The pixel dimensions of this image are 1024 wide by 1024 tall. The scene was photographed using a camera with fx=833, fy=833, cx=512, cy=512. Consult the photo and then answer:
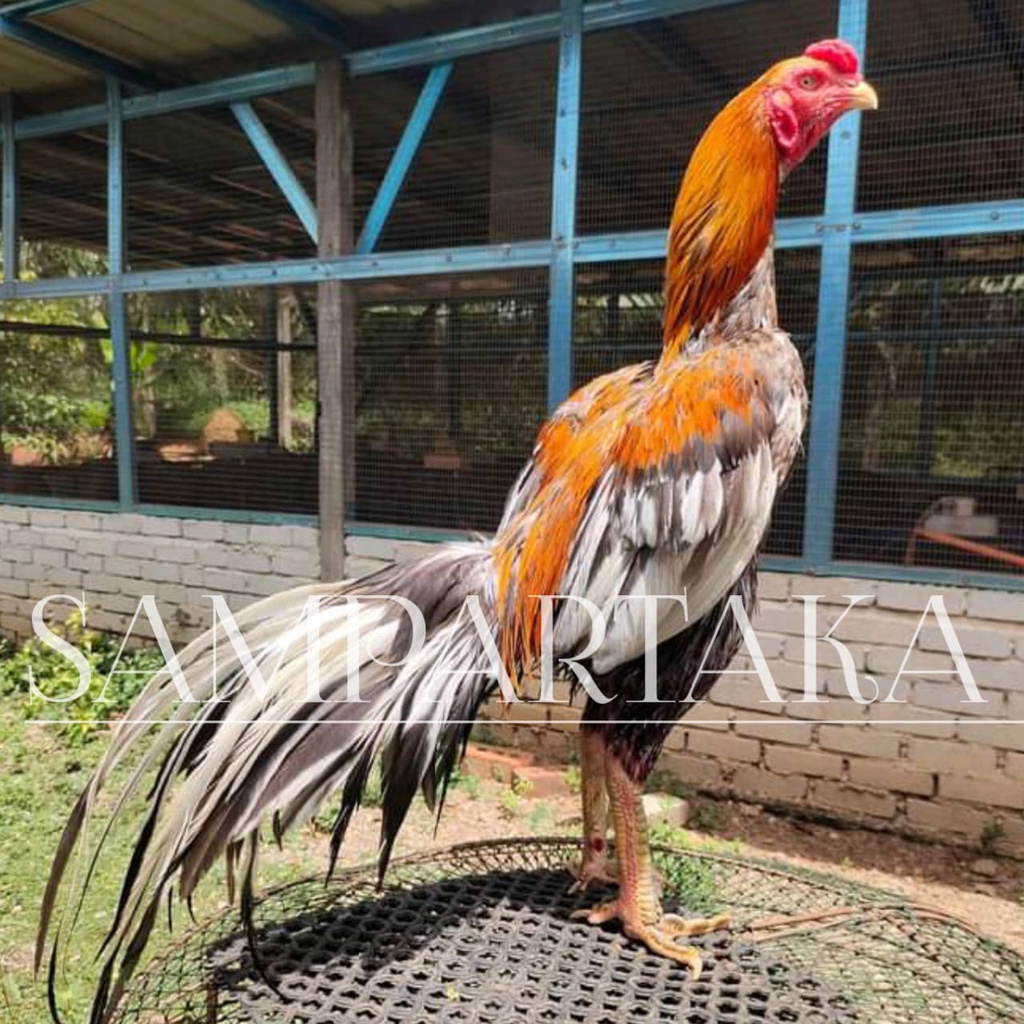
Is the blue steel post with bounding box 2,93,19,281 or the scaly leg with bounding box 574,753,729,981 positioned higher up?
the blue steel post with bounding box 2,93,19,281

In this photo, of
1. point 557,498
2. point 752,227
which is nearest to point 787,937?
point 557,498

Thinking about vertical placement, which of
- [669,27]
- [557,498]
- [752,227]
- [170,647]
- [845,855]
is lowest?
[845,855]

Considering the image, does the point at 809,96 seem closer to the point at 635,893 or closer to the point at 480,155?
the point at 635,893

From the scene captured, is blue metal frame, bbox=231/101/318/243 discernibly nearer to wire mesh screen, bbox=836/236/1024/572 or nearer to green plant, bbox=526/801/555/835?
wire mesh screen, bbox=836/236/1024/572

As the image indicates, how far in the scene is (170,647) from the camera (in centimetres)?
502

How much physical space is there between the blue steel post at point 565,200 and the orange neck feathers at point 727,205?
1932 millimetres

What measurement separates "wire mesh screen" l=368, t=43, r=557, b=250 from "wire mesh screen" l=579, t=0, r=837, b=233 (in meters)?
0.32

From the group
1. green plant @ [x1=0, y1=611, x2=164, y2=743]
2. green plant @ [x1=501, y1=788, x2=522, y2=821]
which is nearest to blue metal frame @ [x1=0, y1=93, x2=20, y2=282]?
green plant @ [x1=0, y1=611, x2=164, y2=743]

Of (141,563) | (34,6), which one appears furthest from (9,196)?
(141,563)

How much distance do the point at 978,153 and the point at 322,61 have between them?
11.9 feet

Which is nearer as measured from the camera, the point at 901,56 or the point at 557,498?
the point at 557,498

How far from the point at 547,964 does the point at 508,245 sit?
10.5ft

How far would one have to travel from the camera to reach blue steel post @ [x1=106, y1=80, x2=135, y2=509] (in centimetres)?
507

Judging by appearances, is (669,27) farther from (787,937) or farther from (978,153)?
(787,937)
